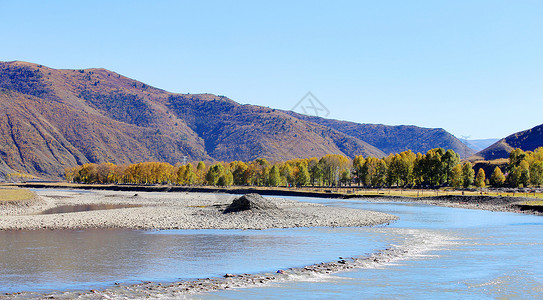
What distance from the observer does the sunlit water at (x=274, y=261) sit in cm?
1991

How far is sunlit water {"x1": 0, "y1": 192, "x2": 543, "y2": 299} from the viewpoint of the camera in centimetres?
1991

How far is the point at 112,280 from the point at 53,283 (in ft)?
7.71

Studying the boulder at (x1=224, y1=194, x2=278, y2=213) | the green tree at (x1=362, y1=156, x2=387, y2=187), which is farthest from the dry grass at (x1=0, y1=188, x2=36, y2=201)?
the green tree at (x1=362, y1=156, x2=387, y2=187)

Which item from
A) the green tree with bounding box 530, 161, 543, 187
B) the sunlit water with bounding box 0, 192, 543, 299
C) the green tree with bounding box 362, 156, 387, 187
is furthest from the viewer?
the green tree with bounding box 362, 156, 387, 187

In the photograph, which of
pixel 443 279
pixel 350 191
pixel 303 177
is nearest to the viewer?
pixel 443 279

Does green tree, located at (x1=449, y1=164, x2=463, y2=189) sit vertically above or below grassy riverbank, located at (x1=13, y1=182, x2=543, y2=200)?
above

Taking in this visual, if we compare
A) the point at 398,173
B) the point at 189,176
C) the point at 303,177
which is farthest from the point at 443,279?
the point at 189,176

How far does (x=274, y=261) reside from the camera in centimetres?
2641

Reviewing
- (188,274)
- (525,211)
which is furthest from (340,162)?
(188,274)

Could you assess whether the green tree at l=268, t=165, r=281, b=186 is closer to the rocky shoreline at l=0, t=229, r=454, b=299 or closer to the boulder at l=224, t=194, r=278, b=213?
the boulder at l=224, t=194, r=278, b=213

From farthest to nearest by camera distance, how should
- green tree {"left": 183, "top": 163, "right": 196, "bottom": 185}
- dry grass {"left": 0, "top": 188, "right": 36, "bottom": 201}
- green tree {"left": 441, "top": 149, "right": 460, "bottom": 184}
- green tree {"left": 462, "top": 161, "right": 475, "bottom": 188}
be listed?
green tree {"left": 183, "top": 163, "right": 196, "bottom": 185}, green tree {"left": 441, "top": 149, "right": 460, "bottom": 184}, green tree {"left": 462, "top": 161, "right": 475, "bottom": 188}, dry grass {"left": 0, "top": 188, "right": 36, "bottom": 201}

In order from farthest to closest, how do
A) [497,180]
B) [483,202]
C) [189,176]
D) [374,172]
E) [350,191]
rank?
[189,176] < [374,172] < [497,180] < [350,191] < [483,202]

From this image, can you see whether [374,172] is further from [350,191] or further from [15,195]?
[15,195]

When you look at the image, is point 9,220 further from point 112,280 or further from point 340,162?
point 340,162
